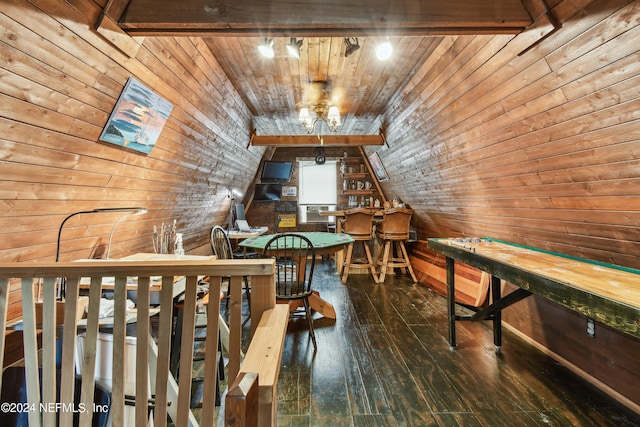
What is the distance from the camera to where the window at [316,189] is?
21.3ft

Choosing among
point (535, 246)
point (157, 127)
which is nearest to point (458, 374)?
point (535, 246)

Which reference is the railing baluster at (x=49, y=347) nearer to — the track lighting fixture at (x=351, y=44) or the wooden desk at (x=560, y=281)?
the wooden desk at (x=560, y=281)

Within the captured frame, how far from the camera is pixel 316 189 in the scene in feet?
21.4

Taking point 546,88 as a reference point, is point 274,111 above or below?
above

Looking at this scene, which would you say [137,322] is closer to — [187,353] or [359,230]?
[187,353]

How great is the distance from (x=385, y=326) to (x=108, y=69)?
2990mm

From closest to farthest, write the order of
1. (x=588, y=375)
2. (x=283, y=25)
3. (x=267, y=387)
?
(x=267, y=387) < (x=283, y=25) < (x=588, y=375)

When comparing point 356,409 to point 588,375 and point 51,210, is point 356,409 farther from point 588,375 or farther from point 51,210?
point 51,210

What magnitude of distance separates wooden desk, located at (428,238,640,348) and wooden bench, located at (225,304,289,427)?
1.28m

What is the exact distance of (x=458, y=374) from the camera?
75.7 inches

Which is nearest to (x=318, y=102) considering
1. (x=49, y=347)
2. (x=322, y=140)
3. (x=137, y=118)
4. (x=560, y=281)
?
(x=322, y=140)

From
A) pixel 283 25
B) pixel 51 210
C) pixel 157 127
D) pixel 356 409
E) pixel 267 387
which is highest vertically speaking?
pixel 283 25

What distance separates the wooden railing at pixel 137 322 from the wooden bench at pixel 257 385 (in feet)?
0.64

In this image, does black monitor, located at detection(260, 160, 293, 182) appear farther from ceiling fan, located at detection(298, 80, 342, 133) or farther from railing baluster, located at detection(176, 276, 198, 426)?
railing baluster, located at detection(176, 276, 198, 426)
